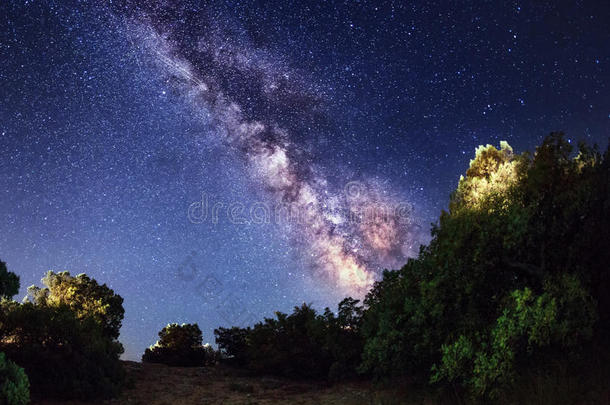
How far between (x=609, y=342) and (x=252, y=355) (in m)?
14.5

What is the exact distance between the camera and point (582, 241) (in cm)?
991

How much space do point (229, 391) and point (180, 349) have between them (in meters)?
8.86

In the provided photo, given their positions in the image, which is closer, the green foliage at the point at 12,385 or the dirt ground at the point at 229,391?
the green foliage at the point at 12,385

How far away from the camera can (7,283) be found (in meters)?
9.93

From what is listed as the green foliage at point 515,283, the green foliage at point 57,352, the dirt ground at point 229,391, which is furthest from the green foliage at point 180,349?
the green foliage at point 515,283

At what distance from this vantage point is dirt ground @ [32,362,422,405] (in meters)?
14.1

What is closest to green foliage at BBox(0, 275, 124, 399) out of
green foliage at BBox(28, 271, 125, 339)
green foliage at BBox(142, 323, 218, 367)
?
green foliage at BBox(28, 271, 125, 339)

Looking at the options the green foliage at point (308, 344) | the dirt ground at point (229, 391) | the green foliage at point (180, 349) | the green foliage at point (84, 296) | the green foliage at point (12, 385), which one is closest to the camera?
the green foliage at point (12, 385)

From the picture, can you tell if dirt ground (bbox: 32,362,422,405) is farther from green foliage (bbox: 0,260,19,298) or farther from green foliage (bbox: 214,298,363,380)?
green foliage (bbox: 0,260,19,298)

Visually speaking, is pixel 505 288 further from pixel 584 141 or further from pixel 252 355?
pixel 252 355

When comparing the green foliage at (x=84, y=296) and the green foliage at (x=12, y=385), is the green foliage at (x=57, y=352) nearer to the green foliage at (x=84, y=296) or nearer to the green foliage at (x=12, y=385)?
the green foliage at (x=12, y=385)

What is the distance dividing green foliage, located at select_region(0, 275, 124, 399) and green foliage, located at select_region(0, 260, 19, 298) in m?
4.01

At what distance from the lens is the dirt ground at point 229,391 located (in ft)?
46.3

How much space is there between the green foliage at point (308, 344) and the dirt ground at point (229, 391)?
0.75 meters
